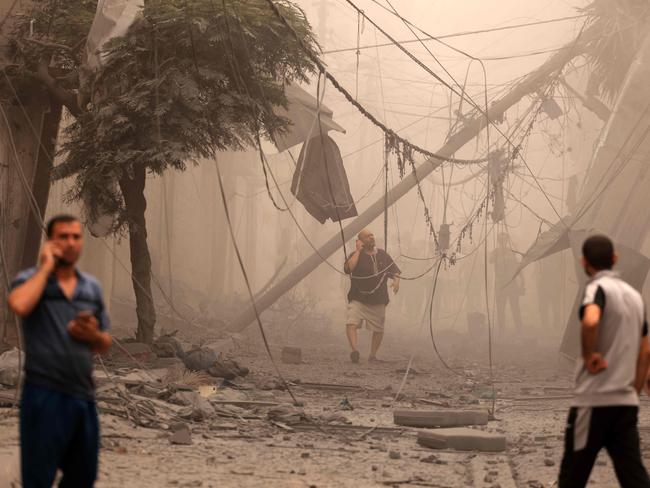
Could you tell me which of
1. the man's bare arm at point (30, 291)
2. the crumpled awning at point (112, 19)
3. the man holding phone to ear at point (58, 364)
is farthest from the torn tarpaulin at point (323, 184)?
the man's bare arm at point (30, 291)

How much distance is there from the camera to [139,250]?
11625mm

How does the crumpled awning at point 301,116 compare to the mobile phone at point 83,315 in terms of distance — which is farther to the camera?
the crumpled awning at point 301,116

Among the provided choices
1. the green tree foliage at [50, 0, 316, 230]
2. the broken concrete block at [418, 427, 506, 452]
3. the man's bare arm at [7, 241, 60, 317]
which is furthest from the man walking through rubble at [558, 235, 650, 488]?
the green tree foliage at [50, 0, 316, 230]

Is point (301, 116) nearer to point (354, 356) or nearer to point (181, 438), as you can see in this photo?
→ point (354, 356)

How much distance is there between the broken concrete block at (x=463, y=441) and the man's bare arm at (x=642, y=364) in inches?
126

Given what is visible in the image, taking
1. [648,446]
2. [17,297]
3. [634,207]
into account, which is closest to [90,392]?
[17,297]

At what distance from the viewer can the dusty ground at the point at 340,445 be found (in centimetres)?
592

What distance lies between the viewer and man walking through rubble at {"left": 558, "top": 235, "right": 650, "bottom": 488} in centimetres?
397

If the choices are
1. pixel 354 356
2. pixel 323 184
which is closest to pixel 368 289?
pixel 354 356

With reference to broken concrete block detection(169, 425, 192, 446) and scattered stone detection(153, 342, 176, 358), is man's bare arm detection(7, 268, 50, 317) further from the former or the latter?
scattered stone detection(153, 342, 176, 358)

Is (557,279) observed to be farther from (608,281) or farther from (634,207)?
(608,281)

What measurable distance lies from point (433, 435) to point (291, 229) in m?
24.6

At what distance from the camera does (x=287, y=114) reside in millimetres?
13234

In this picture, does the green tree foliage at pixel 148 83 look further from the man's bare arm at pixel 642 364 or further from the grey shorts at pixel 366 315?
the man's bare arm at pixel 642 364
